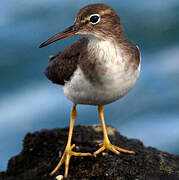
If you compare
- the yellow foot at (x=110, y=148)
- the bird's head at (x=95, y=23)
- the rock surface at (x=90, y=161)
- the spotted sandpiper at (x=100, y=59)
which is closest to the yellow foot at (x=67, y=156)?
the rock surface at (x=90, y=161)

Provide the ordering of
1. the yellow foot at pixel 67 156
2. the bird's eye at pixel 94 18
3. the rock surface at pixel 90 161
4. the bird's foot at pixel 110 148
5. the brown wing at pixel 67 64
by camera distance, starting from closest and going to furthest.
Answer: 1. the bird's eye at pixel 94 18
2. the rock surface at pixel 90 161
3. the brown wing at pixel 67 64
4. the yellow foot at pixel 67 156
5. the bird's foot at pixel 110 148

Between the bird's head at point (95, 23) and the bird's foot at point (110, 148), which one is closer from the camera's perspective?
the bird's head at point (95, 23)

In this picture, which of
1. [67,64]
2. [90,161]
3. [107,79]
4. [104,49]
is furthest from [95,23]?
[90,161]

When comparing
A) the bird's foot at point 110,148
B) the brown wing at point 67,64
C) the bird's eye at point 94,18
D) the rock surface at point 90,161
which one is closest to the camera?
the bird's eye at point 94,18

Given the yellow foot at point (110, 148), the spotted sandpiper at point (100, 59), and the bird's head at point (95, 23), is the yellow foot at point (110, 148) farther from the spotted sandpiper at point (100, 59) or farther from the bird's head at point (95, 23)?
the bird's head at point (95, 23)

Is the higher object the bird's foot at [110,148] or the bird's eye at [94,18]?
the bird's eye at [94,18]

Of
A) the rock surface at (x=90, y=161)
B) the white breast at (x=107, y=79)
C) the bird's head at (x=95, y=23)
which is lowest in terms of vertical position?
the rock surface at (x=90, y=161)
